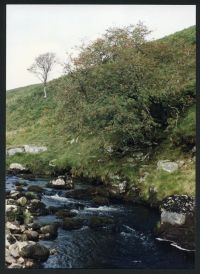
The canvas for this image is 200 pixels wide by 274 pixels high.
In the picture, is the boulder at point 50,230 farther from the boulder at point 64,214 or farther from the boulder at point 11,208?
the boulder at point 11,208

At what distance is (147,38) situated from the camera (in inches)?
851

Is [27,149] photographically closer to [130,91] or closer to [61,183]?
[61,183]

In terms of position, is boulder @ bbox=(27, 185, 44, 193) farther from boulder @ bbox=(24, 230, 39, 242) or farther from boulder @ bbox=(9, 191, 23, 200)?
boulder @ bbox=(24, 230, 39, 242)

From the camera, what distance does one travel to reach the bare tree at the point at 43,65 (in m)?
20.5

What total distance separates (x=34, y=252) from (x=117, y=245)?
285cm

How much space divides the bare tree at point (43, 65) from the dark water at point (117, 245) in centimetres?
559

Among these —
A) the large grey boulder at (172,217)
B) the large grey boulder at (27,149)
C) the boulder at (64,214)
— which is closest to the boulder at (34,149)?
the large grey boulder at (27,149)

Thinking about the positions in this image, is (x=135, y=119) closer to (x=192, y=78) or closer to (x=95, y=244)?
(x=192, y=78)

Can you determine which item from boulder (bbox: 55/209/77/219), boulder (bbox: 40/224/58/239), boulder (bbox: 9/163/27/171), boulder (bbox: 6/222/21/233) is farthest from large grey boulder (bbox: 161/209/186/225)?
boulder (bbox: 9/163/27/171)

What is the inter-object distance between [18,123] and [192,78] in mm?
10217

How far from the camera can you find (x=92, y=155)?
Result: 77.3 feet

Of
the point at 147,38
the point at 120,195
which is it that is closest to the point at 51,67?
the point at 147,38

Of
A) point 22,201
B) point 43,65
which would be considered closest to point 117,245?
point 22,201

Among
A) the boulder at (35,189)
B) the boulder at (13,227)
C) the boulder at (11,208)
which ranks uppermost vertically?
the boulder at (35,189)
